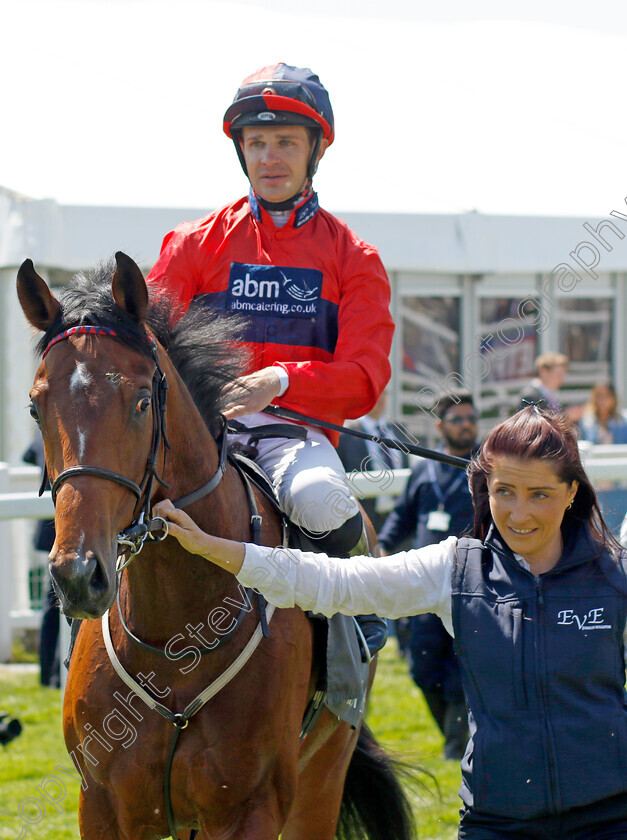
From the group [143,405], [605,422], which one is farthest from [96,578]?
[605,422]

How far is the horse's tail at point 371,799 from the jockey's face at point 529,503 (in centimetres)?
173

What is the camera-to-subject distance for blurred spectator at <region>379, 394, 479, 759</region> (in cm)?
547

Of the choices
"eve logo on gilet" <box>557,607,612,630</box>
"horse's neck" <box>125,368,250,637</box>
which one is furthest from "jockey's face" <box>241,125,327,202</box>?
"eve logo on gilet" <box>557,607,612,630</box>

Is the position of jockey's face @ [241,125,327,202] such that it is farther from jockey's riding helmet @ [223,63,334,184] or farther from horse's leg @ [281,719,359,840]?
horse's leg @ [281,719,359,840]

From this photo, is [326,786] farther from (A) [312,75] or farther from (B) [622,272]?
(B) [622,272]

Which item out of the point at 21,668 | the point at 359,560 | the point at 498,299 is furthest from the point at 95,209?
the point at 359,560

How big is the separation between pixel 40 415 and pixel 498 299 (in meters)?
9.05

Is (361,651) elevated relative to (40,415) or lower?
lower

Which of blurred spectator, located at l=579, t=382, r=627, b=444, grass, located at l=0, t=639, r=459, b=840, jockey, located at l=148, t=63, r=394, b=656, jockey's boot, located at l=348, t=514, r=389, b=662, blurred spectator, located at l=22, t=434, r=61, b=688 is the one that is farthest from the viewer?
blurred spectator, located at l=579, t=382, r=627, b=444

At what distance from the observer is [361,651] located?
10.9 ft

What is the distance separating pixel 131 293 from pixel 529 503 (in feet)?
3.43

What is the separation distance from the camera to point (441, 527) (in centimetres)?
593

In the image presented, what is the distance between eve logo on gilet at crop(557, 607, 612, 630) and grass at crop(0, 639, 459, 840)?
6.24 ft

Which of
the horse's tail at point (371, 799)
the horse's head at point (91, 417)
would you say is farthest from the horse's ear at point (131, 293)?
the horse's tail at point (371, 799)
